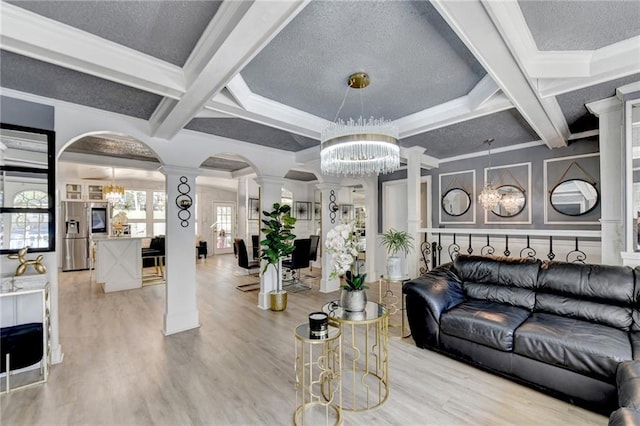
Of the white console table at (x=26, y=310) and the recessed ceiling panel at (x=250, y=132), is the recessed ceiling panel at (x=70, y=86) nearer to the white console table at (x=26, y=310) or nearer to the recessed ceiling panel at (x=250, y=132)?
the recessed ceiling panel at (x=250, y=132)

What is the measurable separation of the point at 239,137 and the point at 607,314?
436 centimetres

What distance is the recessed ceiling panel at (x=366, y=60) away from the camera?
175 centimetres

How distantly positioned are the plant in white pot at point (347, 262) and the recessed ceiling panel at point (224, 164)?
5.02 meters

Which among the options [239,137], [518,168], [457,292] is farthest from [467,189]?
[239,137]

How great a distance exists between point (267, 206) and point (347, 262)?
2.70m

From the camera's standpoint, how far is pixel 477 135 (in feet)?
13.9

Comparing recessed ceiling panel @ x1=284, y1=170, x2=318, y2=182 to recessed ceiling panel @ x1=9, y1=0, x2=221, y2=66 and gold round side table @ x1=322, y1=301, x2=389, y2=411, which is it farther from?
recessed ceiling panel @ x1=9, y1=0, x2=221, y2=66

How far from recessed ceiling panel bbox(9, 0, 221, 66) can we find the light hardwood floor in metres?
2.60

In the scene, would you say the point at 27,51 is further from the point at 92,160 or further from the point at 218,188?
the point at 218,188

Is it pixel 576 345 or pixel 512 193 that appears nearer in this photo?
pixel 576 345

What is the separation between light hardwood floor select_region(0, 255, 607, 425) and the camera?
199 cm

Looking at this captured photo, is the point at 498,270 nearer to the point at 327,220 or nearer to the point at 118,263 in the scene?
the point at 327,220

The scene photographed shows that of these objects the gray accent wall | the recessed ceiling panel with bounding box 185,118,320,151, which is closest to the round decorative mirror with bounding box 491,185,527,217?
the gray accent wall

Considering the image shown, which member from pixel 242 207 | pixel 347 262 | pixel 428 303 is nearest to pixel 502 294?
pixel 428 303
